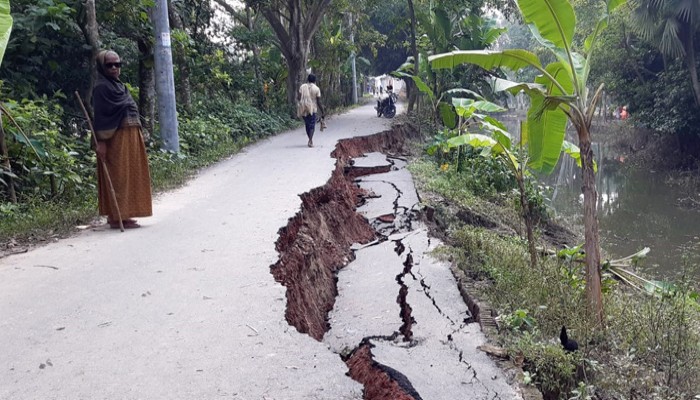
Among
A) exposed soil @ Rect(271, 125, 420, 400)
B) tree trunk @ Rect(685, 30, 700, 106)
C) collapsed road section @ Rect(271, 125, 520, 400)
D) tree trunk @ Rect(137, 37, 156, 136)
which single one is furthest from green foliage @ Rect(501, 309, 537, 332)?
tree trunk @ Rect(685, 30, 700, 106)

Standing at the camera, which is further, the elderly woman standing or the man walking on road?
the man walking on road

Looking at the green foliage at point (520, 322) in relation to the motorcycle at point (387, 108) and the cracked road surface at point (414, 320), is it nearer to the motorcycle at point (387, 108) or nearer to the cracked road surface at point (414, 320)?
the cracked road surface at point (414, 320)

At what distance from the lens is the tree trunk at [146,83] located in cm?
1045

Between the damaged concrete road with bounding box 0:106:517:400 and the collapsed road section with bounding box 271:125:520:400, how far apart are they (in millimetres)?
17

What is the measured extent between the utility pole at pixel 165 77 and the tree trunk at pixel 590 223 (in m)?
7.27

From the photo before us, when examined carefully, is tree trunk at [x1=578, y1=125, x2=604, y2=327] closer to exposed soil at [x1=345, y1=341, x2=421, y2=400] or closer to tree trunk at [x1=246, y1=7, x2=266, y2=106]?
Answer: exposed soil at [x1=345, y1=341, x2=421, y2=400]

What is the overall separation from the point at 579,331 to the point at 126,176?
4428 mm

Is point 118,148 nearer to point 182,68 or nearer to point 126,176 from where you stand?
point 126,176

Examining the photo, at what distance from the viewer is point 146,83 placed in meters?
10.9

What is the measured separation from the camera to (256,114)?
56.9ft

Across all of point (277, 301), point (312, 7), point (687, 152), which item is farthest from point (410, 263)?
point (687, 152)

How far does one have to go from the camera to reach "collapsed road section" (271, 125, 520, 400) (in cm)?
336

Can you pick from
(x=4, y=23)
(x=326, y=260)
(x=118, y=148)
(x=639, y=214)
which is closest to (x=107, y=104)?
(x=118, y=148)

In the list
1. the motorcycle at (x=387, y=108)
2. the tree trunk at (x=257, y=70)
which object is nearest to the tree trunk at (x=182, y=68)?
the tree trunk at (x=257, y=70)
